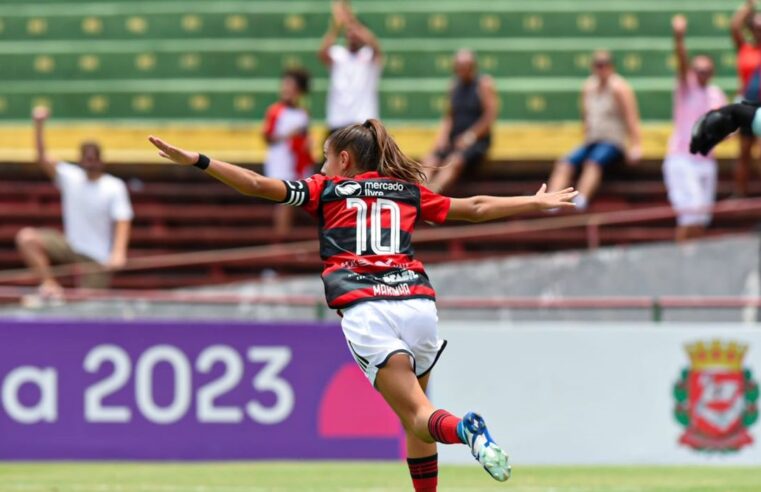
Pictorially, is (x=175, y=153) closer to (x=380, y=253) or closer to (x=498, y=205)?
(x=380, y=253)

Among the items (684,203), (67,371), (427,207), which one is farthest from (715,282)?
(427,207)

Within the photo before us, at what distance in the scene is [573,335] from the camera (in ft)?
39.6

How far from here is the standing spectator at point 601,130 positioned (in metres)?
14.5

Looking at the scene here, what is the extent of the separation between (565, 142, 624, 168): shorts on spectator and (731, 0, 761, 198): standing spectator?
4.01 ft

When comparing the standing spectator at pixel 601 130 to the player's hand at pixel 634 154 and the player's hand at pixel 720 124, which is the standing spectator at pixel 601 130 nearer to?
the player's hand at pixel 634 154

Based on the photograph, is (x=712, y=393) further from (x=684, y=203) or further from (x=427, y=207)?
(x=427, y=207)

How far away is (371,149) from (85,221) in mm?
7129

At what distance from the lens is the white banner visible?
Answer: 11.8 meters

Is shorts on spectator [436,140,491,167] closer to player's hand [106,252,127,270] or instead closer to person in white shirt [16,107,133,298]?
person in white shirt [16,107,133,298]

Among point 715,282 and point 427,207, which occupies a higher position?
point 427,207

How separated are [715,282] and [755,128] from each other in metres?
5.88

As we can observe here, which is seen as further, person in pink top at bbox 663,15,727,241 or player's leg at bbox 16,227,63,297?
person in pink top at bbox 663,15,727,241

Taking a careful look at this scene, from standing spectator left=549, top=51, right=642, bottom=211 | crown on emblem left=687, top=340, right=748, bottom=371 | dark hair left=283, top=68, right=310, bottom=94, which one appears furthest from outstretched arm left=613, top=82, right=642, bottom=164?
crown on emblem left=687, top=340, right=748, bottom=371

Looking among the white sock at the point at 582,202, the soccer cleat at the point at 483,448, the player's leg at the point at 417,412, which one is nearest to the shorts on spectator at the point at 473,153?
the white sock at the point at 582,202
